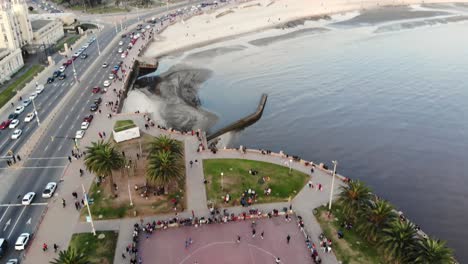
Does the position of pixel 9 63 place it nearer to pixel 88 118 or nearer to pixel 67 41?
pixel 67 41

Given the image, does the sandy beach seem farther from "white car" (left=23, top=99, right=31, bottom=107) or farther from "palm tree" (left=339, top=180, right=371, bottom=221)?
"palm tree" (left=339, top=180, right=371, bottom=221)

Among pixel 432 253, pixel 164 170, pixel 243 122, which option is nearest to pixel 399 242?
pixel 432 253

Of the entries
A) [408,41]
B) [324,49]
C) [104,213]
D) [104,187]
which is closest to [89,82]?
[104,187]

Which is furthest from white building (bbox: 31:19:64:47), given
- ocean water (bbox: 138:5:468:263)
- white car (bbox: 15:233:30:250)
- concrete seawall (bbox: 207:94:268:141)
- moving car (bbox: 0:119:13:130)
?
white car (bbox: 15:233:30:250)

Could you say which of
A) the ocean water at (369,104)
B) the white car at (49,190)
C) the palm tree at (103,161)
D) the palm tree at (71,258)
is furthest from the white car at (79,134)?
the palm tree at (71,258)

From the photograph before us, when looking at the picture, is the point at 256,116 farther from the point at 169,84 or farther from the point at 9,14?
the point at 9,14

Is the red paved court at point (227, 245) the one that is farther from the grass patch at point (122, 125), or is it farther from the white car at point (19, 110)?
the white car at point (19, 110)
